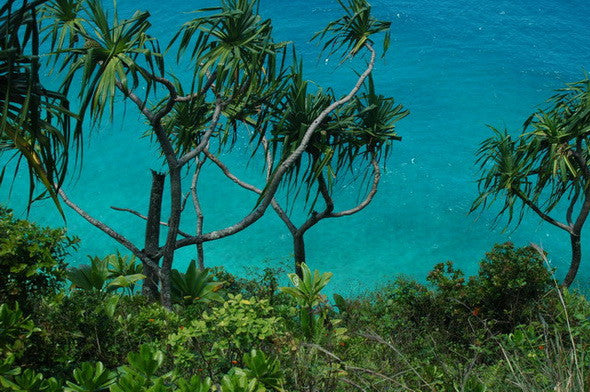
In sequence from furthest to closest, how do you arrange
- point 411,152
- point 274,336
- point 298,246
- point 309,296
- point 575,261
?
point 411,152 → point 575,261 → point 298,246 → point 309,296 → point 274,336

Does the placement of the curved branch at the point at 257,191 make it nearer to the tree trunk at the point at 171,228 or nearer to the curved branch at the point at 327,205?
the curved branch at the point at 327,205

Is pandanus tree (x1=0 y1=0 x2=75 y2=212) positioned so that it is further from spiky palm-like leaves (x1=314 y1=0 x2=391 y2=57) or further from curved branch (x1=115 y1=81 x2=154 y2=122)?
spiky palm-like leaves (x1=314 y1=0 x2=391 y2=57)

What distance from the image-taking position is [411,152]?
42.0ft

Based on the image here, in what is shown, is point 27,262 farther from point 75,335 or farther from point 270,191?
point 270,191

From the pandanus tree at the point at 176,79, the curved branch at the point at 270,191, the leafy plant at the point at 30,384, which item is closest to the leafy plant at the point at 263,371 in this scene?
the leafy plant at the point at 30,384

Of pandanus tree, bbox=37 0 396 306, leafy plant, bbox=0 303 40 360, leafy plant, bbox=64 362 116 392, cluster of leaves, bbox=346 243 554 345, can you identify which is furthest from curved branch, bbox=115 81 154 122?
cluster of leaves, bbox=346 243 554 345

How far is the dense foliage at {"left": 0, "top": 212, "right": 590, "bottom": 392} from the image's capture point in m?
2.94

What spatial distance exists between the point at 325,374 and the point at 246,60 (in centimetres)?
323

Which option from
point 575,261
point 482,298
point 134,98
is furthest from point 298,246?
point 575,261

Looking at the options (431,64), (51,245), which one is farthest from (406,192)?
(51,245)

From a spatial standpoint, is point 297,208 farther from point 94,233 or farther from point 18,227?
point 18,227

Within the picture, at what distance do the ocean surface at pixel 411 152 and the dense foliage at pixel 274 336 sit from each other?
9.28ft

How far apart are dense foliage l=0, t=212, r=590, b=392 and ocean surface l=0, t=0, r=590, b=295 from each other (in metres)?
2.83

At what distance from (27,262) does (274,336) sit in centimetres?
149
